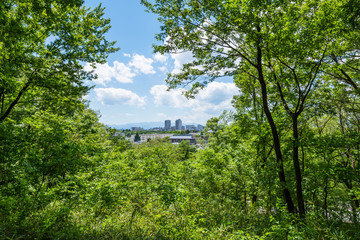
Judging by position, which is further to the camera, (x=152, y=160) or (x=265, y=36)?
(x=152, y=160)

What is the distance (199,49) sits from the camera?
601cm

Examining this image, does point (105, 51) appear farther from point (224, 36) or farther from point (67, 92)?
point (224, 36)

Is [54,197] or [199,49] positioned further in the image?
[199,49]

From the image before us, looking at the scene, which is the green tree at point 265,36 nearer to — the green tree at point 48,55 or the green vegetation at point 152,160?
the green vegetation at point 152,160

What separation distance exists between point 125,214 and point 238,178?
5.41 metres

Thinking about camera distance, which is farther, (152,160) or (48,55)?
(152,160)

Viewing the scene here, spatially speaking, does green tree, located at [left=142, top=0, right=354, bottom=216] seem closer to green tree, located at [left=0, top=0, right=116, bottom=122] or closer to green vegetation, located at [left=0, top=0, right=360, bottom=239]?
green vegetation, located at [left=0, top=0, right=360, bottom=239]

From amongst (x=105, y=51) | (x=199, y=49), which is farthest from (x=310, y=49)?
(x=105, y=51)

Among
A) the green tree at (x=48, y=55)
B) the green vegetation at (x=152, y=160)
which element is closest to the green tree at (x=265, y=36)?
the green vegetation at (x=152, y=160)

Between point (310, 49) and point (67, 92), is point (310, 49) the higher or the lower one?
the higher one

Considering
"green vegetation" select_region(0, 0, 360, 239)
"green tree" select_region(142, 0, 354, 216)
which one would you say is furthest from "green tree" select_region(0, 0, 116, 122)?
"green tree" select_region(142, 0, 354, 216)

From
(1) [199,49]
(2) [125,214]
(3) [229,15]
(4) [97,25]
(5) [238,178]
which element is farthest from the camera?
(5) [238,178]

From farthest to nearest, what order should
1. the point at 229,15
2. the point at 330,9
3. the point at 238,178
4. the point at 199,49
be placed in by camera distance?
the point at 238,178
the point at 199,49
the point at 229,15
the point at 330,9

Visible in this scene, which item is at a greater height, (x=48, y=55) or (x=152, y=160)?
(x=48, y=55)
